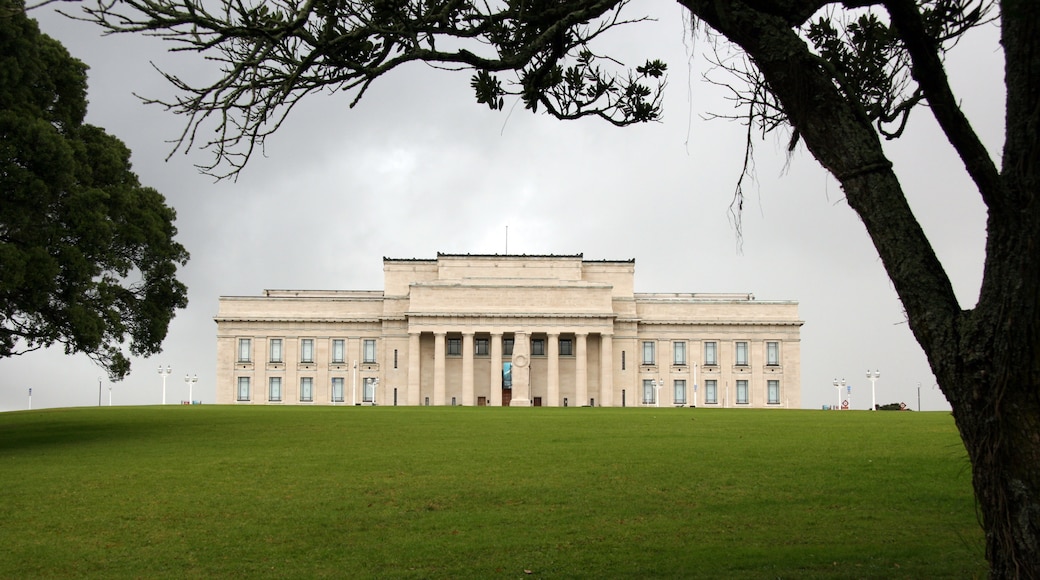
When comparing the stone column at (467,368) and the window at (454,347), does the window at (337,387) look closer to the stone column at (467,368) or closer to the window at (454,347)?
the window at (454,347)

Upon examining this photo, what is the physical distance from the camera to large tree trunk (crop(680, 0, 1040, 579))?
22.0 feet

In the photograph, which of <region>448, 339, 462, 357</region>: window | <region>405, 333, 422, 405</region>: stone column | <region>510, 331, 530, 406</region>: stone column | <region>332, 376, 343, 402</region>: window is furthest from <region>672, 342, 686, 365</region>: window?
<region>332, 376, 343, 402</region>: window

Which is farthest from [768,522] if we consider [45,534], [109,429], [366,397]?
[366,397]

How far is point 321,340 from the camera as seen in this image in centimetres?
8450

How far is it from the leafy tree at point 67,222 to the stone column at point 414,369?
48.5 m

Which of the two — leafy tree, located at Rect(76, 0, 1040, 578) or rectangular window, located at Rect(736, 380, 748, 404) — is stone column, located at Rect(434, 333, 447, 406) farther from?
leafy tree, located at Rect(76, 0, 1040, 578)

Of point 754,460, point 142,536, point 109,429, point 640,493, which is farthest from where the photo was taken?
point 109,429

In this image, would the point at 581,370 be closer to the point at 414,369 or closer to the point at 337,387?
the point at 414,369

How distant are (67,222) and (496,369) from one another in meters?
54.7

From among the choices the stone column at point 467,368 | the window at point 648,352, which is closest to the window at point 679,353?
the window at point 648,352

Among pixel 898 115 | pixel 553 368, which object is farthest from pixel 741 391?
pixel 898 115

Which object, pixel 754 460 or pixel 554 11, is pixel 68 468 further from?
pixel 554 11

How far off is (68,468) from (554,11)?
18.2 meters

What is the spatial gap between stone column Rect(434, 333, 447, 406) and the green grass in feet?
173
